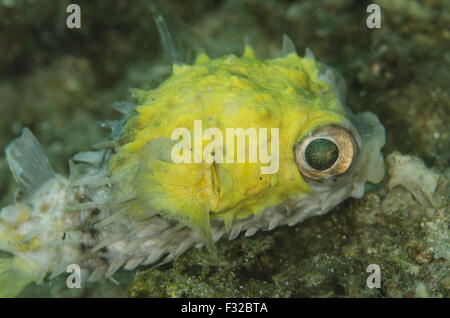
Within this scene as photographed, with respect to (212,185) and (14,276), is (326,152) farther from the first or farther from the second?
(14,276)

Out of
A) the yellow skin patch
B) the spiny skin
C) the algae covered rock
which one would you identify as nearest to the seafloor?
the algae covered rock

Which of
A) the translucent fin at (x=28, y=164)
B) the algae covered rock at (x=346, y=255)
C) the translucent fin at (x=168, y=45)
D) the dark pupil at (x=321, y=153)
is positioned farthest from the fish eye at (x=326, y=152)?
the translucent fin at (x=28, y=164)

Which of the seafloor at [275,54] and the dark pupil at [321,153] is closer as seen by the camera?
the dark pupil at [321,153]

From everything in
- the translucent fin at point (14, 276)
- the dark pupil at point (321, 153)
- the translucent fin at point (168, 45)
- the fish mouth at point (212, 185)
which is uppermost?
the translucent fin at point (168, 45)

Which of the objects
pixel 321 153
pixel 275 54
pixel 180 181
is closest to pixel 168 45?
pixel 275 54

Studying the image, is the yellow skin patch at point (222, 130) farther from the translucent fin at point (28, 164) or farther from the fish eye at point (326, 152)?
the translucent fin at point (28, 164)

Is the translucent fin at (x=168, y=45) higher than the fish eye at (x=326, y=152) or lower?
higher

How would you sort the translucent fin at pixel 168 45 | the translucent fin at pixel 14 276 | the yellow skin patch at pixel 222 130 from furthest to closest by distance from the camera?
the translucent fin at pixel 168 45 < the translucent fin at pixel 14 276 < the yellow skin patch at pixel 222 130
